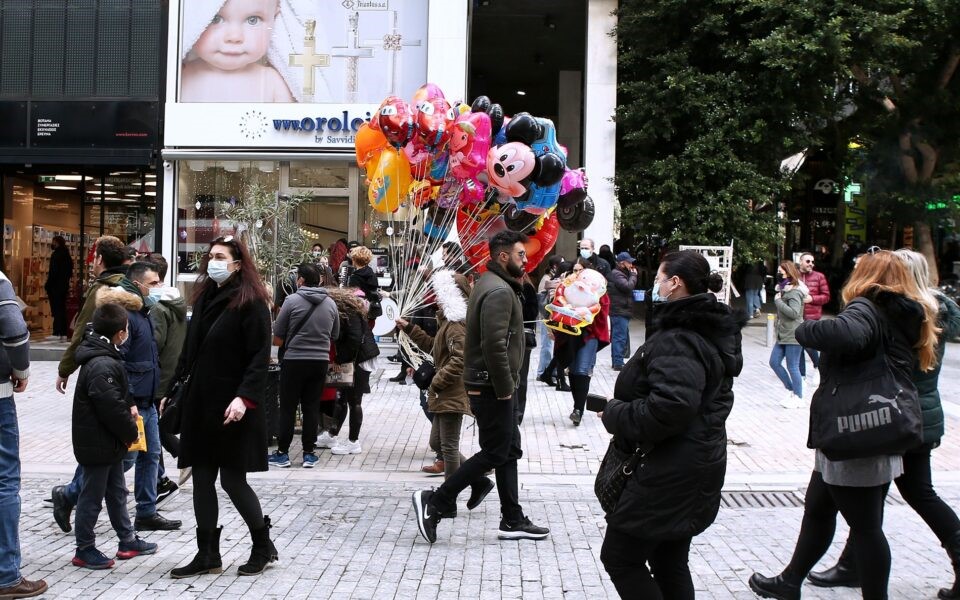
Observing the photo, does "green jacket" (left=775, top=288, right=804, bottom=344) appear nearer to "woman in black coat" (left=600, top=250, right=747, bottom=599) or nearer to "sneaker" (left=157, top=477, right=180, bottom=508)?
"sneaker" (left=157, top=477, right=180, bottom=508)

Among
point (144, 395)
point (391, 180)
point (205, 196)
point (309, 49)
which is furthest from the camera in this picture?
point (205, 196)

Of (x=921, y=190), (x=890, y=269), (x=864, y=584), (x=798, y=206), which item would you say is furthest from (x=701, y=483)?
(x=798, y=206)

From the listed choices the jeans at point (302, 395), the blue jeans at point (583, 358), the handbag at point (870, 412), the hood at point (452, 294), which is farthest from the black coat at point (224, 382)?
the blue jeans at point (583, 358)

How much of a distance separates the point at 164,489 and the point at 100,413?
6.36ft

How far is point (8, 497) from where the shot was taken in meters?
4.75

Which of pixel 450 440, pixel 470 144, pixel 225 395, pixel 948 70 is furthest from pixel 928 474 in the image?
pixel 948 70

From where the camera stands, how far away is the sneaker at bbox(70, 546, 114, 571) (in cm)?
533

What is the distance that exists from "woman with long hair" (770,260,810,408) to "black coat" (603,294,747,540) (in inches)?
309

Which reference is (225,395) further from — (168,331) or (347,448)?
(347,448)

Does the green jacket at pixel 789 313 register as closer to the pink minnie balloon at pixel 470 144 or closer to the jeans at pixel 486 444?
the pink minnie balloon at pixel 470 144

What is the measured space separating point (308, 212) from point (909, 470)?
1471 cm

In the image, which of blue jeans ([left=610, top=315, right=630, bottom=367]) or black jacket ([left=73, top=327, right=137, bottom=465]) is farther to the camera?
blue jeans ([left=610, top=315, right=630, bottom=367])

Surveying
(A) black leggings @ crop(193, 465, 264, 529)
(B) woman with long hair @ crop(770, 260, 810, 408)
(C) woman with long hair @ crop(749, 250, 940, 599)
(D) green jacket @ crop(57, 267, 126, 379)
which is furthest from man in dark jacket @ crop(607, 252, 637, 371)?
(A) black leggings @ crop(193, 465, 264, 529)

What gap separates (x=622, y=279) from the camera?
14.3 metres
